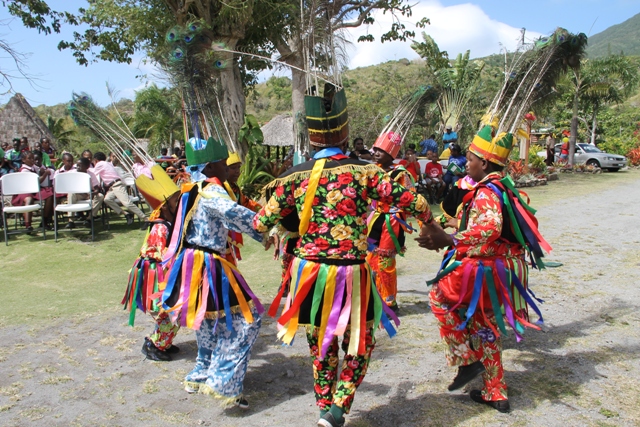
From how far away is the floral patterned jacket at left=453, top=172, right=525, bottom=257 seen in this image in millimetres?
3244

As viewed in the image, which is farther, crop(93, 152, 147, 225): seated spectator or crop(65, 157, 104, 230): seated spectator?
crop(93, 152, 147, 225): seated spectator

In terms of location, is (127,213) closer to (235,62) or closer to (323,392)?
(235,62)

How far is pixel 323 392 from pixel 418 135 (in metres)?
25.3

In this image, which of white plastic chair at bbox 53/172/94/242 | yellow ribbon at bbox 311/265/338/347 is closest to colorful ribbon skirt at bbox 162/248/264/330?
yellow ribbon at bbox 311/265/338/347

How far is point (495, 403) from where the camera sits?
340 cm

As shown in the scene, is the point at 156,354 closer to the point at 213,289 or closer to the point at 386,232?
the point at 213,289

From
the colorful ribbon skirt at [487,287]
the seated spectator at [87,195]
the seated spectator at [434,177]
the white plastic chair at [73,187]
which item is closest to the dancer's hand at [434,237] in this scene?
the colorful ribbon skirt at [487,287]

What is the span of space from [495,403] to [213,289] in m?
2.02

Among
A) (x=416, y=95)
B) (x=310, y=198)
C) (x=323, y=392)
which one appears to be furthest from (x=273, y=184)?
(x=416, y=95)

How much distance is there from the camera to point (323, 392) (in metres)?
3.08

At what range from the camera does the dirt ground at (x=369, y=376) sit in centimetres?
336

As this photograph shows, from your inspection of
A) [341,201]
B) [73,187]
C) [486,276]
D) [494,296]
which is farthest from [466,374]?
[73,187]

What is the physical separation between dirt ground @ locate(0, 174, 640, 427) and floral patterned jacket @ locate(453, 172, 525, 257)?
3.43 ft

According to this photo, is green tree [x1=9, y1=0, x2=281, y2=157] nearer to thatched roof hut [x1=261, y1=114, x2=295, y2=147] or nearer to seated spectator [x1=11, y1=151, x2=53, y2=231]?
seated spectator [x1=11, y1=151, x2=53, y2=231]
